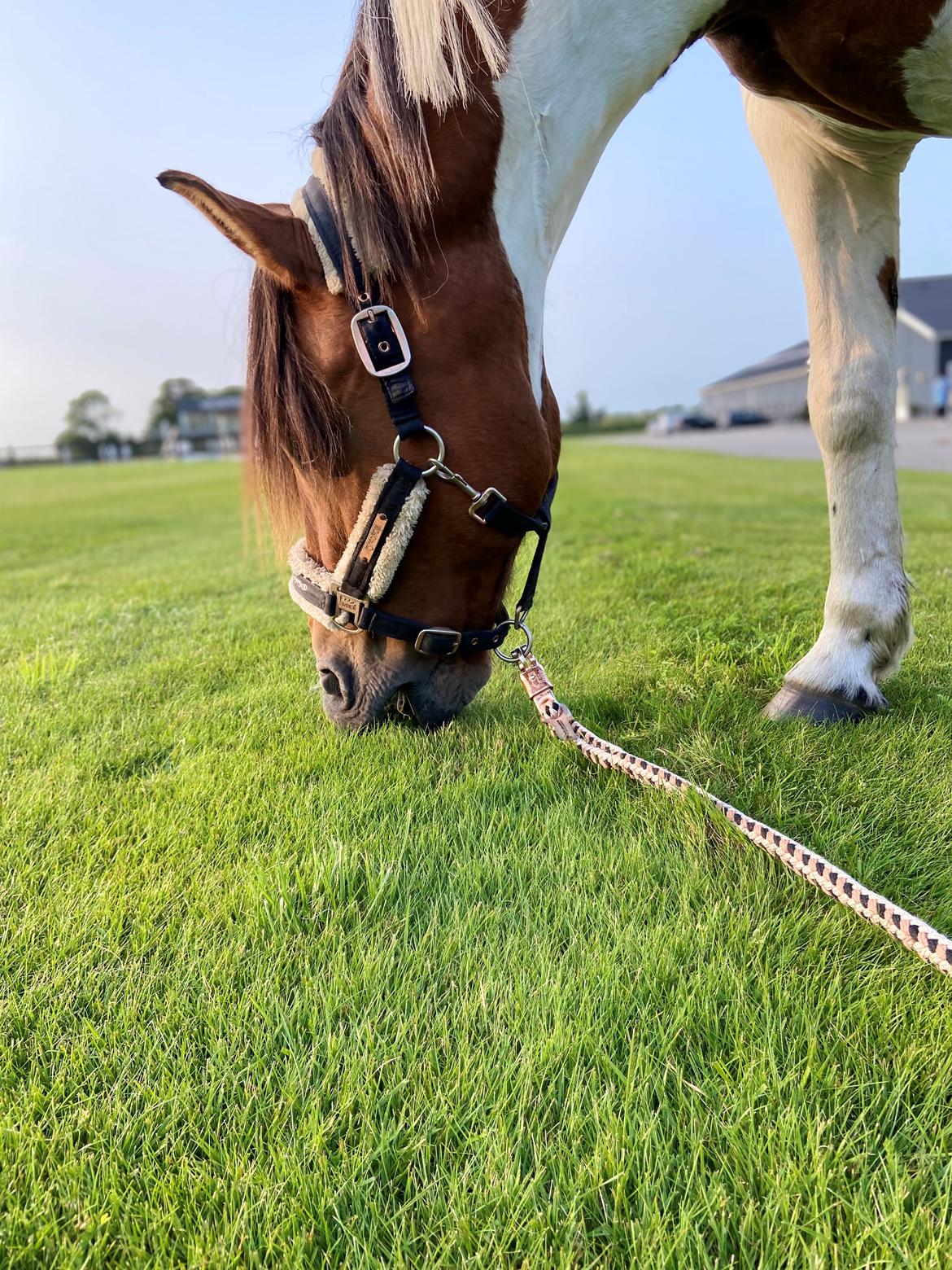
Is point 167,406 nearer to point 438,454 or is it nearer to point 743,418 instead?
point 743,418

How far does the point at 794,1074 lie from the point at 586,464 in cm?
2240

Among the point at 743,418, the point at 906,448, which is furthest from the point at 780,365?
the point at 906,448

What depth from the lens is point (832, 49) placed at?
173cm

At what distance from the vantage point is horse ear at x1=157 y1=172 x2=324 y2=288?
4.69ft

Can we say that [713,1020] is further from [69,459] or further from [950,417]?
[69,459]

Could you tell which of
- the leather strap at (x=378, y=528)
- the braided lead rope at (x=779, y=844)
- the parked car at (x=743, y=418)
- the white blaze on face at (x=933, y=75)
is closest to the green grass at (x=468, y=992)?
the braided lead rope at (x=779, y=844)

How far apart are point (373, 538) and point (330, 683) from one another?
1.39 ft

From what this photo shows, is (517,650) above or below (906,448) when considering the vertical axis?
above

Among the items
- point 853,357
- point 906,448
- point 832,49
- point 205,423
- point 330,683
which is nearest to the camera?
point 832,49

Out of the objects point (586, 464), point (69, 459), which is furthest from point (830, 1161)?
point (69, 459)

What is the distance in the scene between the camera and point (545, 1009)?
104 centimetres

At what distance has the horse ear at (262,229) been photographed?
4.69 ft

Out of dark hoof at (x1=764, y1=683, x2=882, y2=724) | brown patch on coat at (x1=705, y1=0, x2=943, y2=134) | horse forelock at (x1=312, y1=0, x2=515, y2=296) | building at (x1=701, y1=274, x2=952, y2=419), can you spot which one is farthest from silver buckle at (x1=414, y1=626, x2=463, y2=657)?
building at (x1=701, y1=274, x2=952, y2=419)

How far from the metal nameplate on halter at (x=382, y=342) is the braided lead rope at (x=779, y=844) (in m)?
0.78
